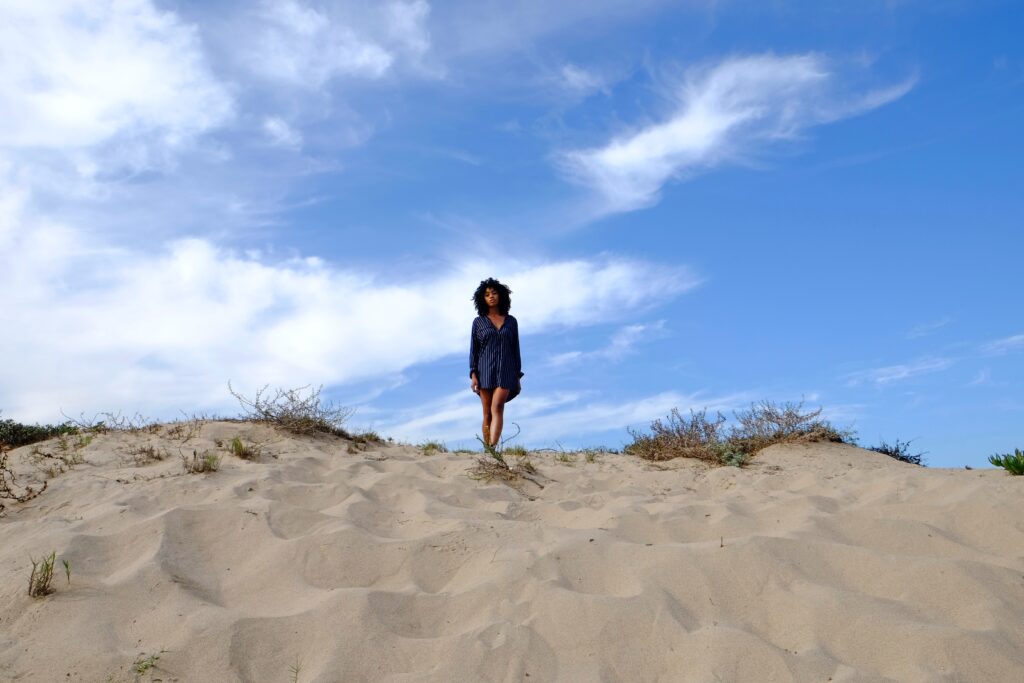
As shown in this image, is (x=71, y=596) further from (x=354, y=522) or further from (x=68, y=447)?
(x=68, y=447)

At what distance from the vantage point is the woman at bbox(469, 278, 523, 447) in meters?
9.17

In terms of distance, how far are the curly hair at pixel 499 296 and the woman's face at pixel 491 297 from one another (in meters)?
0.04

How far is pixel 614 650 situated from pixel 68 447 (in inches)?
238

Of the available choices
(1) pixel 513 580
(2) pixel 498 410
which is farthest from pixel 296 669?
(2) pixel 498 410

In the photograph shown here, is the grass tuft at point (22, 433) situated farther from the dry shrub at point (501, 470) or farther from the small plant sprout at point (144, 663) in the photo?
the small plant sprout at point (144, 663)

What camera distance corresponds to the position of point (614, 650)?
357 centimetres

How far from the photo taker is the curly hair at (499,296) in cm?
970

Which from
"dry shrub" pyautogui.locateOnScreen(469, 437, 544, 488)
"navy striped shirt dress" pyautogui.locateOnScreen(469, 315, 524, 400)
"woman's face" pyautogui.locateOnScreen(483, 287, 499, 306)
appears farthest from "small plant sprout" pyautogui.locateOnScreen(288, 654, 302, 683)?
"woman's face" pyautogui.locateOnScreen(483, 287, 499, 306)

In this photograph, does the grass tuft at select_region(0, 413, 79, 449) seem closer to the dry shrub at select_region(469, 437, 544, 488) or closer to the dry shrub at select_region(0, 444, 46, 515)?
the dry shrub at select_region(0, 444, 46, 515)

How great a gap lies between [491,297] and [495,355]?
730 mm

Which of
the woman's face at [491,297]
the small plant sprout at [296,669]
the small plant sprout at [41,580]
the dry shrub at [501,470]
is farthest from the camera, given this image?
the woman's face at [491,297]

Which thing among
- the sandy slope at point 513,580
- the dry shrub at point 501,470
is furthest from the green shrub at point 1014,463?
the dry shrub at point 501,470

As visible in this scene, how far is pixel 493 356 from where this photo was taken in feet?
30.4

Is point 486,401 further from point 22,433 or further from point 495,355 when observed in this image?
point 22,433
